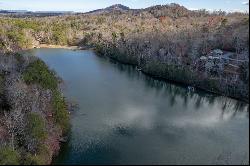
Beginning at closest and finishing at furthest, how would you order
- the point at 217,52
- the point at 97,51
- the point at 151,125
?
the point at 151,125 < the point at 217,52 < the point at 97,51

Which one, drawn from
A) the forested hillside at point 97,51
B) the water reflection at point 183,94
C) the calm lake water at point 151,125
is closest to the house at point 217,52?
the forested hillside at point 97,51

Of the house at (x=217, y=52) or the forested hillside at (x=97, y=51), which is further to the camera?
the house at (x=217, y=52)

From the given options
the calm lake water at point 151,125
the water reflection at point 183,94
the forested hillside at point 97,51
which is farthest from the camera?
the water reflection at point 183,94

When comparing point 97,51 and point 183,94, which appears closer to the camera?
point 183,94

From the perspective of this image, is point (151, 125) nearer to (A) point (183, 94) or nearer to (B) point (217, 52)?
(A) point (183, 94)

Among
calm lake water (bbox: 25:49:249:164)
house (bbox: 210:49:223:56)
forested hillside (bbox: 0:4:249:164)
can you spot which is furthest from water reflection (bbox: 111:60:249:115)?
house (bbox: 210:49:223:56)

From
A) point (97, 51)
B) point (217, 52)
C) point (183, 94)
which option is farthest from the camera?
point (97, 51)

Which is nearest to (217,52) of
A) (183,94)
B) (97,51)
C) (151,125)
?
(183,94)

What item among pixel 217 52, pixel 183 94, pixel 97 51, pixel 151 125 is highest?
pixel 217 52

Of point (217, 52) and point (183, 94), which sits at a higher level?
point (217, 52)

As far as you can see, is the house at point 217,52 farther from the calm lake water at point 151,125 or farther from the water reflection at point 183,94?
the calm lake water at point 151,125
